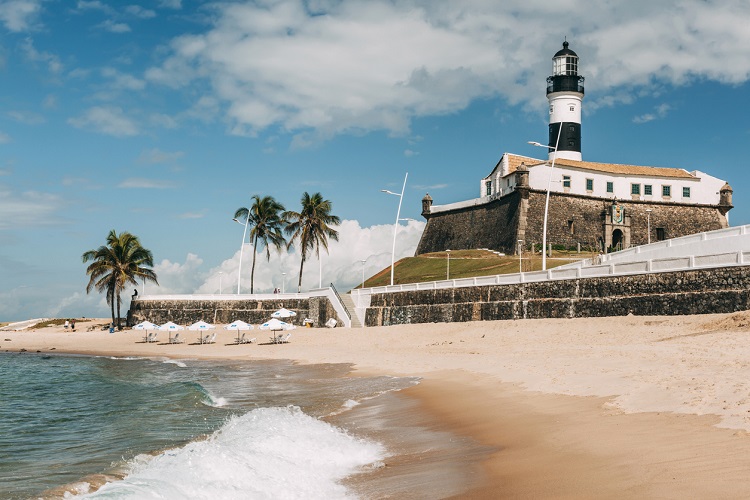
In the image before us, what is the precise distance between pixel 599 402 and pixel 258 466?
6.99 metres

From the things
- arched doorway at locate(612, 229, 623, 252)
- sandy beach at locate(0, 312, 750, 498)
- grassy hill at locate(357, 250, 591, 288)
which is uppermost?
arched doorway at locate(612, 229, 623, 252)

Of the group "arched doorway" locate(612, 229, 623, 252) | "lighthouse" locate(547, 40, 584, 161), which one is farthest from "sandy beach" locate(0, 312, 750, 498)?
"lighthouse" locate(547, 40, 584, 161)

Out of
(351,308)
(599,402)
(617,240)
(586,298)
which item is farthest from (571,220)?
(599,402)

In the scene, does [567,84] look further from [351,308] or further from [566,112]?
[351,308]

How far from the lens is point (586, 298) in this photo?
35969 mm

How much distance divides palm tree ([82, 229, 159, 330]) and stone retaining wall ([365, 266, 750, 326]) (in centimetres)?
3345

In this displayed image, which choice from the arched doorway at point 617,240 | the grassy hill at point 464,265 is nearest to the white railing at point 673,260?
the grassy hill at point 464,265

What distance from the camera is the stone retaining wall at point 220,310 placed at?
63094 mm

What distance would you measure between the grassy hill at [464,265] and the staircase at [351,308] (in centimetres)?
1127

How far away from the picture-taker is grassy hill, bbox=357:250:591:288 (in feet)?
210

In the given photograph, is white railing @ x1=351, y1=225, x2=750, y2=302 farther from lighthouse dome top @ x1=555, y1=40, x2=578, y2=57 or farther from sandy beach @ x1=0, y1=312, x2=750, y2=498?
lighthouse dome top @ x1=555, y1=40, x2=578, y2=57

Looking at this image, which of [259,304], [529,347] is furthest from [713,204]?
[529,347]

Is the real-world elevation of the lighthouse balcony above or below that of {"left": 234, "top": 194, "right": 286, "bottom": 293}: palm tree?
above

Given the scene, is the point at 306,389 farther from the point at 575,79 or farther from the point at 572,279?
the point at 575,79
